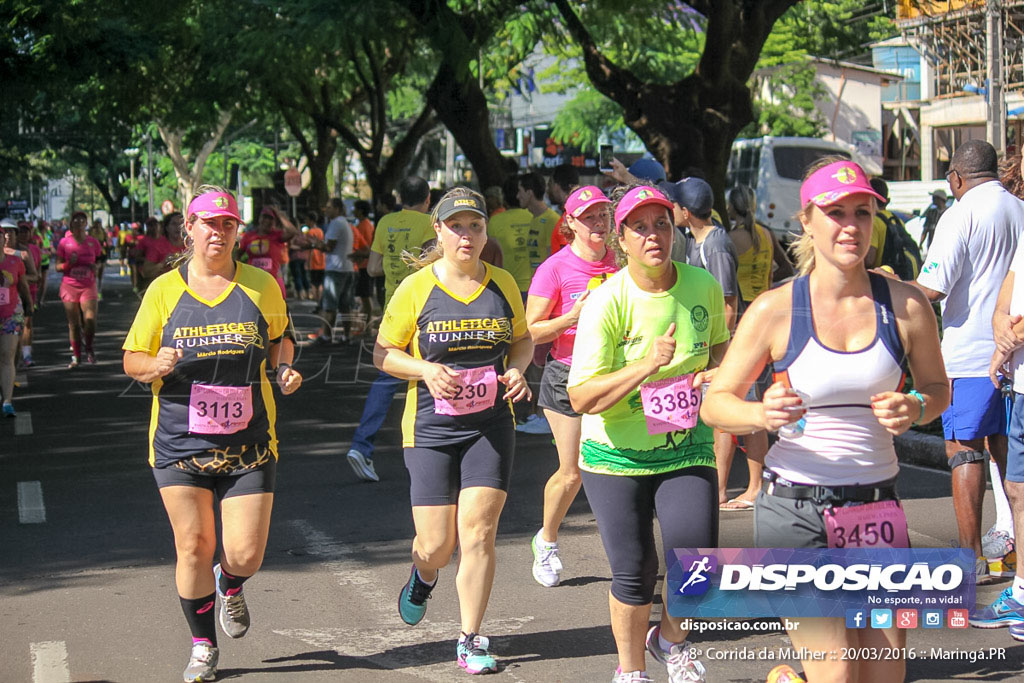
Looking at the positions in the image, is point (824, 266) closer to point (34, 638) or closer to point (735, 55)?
point (34, 638)

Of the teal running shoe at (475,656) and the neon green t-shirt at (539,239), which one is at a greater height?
the neon green t-shirt at (539,239)

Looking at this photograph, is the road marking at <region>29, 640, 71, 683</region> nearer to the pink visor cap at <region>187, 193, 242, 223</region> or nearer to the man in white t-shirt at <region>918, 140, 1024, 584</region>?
the pink visor cap at <region>187, 193, 242, 223</region>

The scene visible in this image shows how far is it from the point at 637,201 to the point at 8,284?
9.37 metres

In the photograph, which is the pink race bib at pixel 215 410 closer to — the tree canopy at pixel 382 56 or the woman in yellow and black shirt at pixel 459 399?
the woman in yellow and black shirt at pixel 459 399

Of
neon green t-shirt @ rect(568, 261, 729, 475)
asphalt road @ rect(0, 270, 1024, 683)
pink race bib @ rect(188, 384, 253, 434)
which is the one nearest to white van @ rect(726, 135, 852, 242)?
asphalt road @ rect(0, 270, 1024, 683)

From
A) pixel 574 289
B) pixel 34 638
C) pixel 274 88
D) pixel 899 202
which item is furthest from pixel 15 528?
pixel 899 202

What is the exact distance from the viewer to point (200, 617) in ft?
17.4

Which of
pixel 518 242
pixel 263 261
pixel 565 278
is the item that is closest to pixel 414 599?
pixel 565 278

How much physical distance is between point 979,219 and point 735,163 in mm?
27174

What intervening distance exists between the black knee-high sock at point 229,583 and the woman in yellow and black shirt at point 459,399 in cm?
72

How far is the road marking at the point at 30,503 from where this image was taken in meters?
8.42

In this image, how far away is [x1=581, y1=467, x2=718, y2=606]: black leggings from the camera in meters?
4.57

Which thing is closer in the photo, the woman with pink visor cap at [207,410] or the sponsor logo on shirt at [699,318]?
the sponsor logo on shirt at [699,318]

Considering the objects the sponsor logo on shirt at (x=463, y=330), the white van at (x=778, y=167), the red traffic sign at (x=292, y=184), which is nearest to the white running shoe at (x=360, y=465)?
the sponsor logo on shirt at (x=463, y=330)
